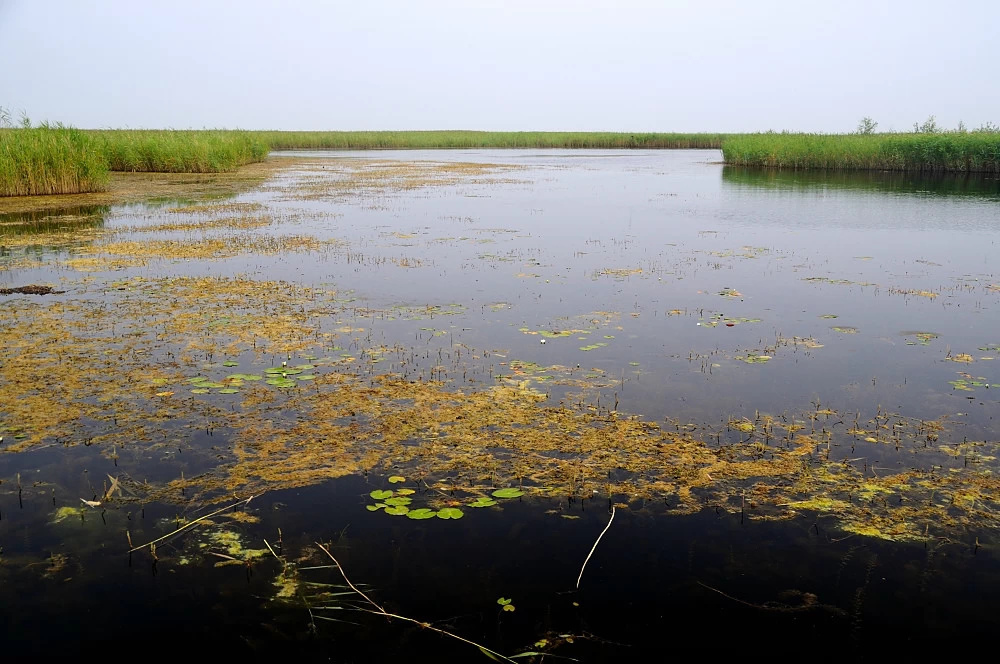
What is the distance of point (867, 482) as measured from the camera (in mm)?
5137

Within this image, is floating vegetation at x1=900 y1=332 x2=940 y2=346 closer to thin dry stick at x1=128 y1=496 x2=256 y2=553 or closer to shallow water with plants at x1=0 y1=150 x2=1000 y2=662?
shallow water with plants at x1=0 y1=150 x2=1000 y2=662

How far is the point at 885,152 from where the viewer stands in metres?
38.8

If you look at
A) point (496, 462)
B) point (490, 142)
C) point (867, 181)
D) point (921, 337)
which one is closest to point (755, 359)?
point (921, 337)

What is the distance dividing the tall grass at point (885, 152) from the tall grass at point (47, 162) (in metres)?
34.4

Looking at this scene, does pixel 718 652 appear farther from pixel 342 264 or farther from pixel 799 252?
pixel 799 252

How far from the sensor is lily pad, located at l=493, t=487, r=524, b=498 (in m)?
4.96

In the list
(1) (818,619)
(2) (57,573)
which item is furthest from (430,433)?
(1) (818,619)

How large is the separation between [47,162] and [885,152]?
37.8m

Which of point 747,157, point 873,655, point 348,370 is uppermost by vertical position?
point 747,157

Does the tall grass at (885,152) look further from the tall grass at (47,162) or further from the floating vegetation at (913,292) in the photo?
the tall grass at (47,162)

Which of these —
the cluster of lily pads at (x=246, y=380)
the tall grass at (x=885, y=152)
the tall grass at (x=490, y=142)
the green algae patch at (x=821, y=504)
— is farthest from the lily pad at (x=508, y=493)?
the tall grass at (x=490, y=142)

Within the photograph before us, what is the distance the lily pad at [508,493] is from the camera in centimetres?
496

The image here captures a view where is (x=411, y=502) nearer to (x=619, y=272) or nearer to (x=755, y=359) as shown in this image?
(x=755, y=359)

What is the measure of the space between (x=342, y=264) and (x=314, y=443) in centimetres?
793
